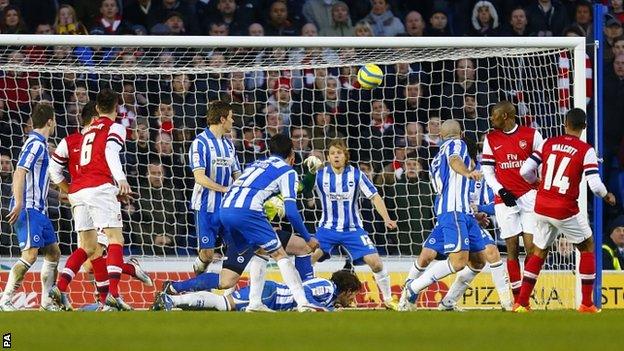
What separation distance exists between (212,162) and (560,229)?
334 cm

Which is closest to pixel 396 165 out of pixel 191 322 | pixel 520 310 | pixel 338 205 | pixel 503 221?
pixel 338 205

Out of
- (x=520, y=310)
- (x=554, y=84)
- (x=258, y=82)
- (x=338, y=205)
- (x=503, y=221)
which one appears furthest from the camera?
(x=258, y=82)

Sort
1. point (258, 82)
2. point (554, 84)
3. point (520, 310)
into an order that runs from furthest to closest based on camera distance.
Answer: point (258, 82)
point (554, 84)
point (520, 310)

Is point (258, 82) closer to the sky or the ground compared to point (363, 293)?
closer to the sky

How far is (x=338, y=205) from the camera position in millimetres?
14406

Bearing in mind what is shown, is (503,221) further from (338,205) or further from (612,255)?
(612,255)

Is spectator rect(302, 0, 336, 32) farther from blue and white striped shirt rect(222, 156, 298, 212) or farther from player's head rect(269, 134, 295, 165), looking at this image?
blue and white striped shirt rect(222, 156, 298, 212)

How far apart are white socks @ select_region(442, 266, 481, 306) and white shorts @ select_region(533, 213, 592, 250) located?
166 centimetres

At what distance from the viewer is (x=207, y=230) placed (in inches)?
549

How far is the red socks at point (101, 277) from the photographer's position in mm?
12508

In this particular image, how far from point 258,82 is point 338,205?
9.80ft

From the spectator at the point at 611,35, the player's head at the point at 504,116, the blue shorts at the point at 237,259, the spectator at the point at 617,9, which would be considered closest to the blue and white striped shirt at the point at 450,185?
the player's head at the point at 504,116

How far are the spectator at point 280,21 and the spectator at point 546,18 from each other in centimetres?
302

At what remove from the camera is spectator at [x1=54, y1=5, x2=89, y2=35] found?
17.4 meters
